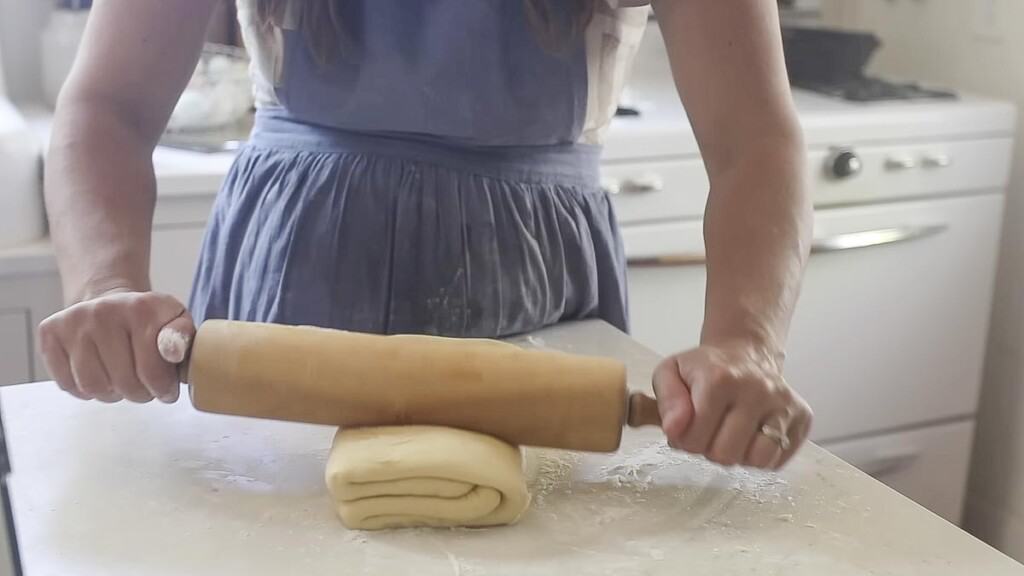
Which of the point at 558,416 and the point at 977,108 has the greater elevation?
the point at 558,416

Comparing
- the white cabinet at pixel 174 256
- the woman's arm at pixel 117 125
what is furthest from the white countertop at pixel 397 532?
the white cabinet at pixel 174 256

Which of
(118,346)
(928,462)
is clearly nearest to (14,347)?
(118,346)

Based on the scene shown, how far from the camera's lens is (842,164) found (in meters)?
1.62

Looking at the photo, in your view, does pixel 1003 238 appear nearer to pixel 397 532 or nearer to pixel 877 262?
pixel 877 262

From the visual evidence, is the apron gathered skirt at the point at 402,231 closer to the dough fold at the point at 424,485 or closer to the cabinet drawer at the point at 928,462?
the dough fold at the point at 424,485

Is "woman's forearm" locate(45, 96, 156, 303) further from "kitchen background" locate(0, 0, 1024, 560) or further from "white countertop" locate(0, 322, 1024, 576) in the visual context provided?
"kitchen background" locate(0, 0, 1024, 560)

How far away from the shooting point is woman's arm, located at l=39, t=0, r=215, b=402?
2.22 feet

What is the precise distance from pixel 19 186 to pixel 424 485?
33.3 inches

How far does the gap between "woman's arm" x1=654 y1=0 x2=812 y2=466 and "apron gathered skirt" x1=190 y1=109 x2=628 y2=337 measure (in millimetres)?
130

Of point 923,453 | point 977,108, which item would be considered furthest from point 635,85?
point 923,453

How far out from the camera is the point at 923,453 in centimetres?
186

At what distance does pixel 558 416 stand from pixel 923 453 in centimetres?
136

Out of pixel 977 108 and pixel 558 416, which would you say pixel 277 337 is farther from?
pixel 977 108

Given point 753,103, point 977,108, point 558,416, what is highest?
point 753,103
